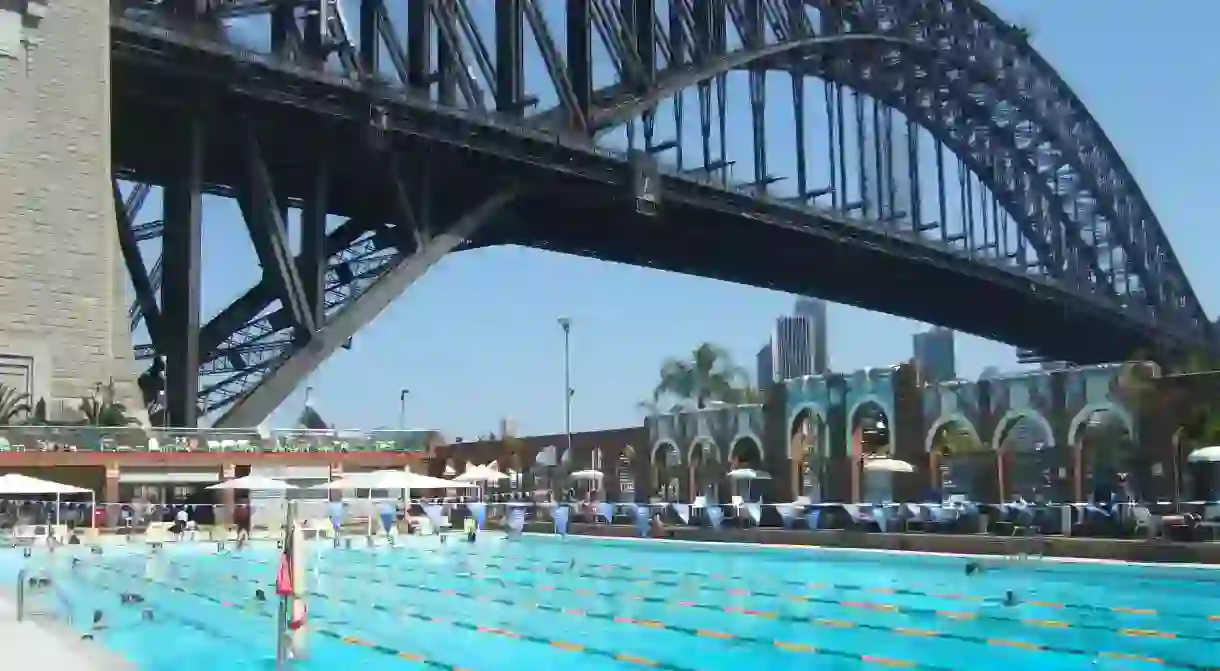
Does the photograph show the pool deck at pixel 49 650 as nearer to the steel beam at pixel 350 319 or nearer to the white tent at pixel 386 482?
the white tent at pixel 386 482

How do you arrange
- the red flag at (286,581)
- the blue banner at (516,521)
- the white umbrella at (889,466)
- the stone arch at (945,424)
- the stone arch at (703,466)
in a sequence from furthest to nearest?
the stone arch at (703,466), the stone arch at (945,424), the white umbrella at (889,466), the blue banner at (516,521), the red flag at (286,581)

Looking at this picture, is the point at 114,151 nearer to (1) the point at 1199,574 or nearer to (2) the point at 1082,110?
(1) the point at 1199,574

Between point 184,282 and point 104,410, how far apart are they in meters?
4.69

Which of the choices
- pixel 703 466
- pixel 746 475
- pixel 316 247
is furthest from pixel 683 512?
pixel 316 247

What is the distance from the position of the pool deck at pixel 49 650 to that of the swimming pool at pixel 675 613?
75 cm

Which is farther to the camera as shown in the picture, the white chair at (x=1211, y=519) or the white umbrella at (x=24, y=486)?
the white umbrella at (x=24, y=486)

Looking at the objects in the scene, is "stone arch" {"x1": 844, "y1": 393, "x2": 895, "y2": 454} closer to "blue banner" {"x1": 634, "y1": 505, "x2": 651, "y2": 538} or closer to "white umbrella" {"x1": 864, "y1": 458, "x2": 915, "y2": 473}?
"white umbrella" {"x1": 864, "y1": 458, "x2": 915, "y2": 473}

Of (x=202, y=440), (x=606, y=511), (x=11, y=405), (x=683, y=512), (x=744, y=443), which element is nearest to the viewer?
(x=683, y=512)

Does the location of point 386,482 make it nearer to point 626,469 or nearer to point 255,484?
point 255,484

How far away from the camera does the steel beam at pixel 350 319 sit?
3722cm

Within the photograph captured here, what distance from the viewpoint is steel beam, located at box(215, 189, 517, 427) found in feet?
122

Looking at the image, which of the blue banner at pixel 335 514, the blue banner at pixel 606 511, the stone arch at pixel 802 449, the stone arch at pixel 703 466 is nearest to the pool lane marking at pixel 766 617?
the blue banner at pixel 335 514

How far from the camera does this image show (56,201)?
33.2 m

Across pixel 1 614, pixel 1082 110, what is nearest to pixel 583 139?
pixel 1 614
